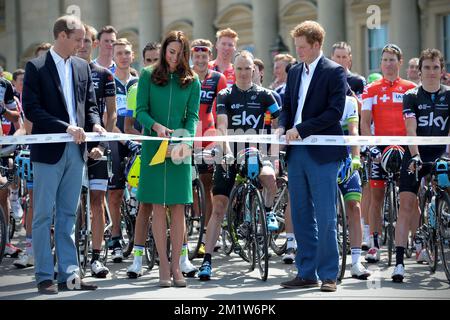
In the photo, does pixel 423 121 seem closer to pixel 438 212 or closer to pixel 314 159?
pixel 438 212

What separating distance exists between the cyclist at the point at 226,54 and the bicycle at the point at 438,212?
138 inches

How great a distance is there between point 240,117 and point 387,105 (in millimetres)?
1909

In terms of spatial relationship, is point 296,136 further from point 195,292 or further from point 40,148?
point 40,148

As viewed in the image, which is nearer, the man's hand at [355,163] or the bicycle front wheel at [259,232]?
the bicycle front wheel at [259,232]

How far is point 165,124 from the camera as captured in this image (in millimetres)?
9188

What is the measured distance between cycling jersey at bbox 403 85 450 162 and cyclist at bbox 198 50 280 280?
59.8 inches

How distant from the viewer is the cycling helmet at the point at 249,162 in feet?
32.8

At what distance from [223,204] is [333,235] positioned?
178 centimetres

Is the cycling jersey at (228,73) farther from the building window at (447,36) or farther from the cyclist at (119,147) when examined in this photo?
the building window at (447,36)

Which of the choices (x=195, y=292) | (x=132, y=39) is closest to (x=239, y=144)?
(x=195, y=292)

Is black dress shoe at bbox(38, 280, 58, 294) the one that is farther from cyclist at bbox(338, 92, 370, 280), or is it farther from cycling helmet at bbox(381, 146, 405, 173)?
cycling helmet at bbox(381, 146, 405, 173)

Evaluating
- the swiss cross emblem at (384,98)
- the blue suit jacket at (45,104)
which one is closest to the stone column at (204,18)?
the swiss cross emblem at (384,98)

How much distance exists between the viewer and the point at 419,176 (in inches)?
381

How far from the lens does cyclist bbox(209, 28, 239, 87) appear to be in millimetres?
12422
